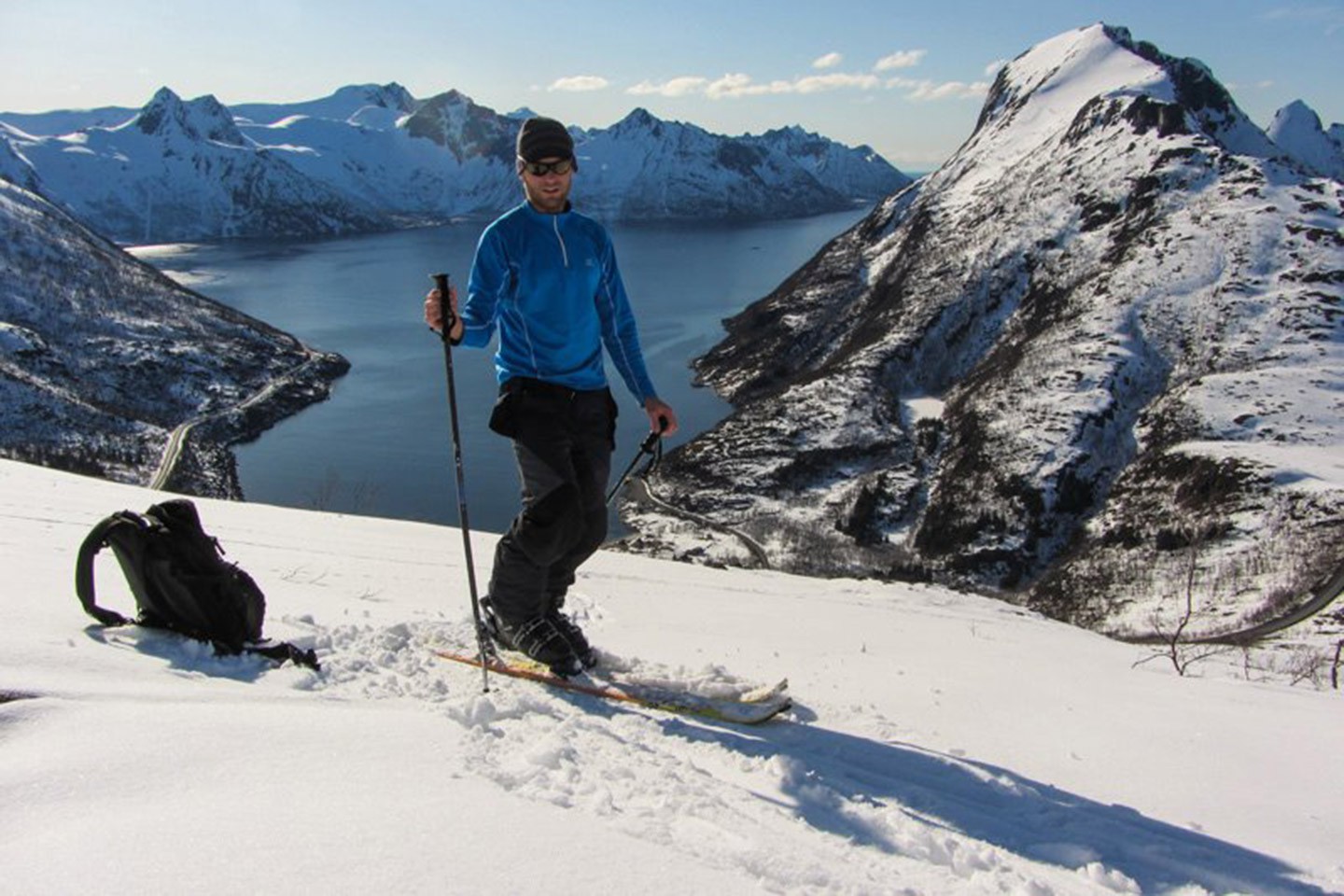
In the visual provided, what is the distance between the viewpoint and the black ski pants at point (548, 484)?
5961 mm

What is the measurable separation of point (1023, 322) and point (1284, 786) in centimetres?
10727

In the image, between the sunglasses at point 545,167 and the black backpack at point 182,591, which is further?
the sunglasses at point 545,167

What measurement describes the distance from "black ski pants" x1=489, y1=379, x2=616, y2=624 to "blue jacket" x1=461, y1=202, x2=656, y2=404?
0.17 meters

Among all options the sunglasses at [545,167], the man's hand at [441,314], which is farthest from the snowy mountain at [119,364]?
the sunglasses at [545,167]

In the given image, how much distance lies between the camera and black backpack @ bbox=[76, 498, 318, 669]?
534 cm

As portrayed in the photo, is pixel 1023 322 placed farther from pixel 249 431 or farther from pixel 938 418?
pixel 249 431

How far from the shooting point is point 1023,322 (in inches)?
4109

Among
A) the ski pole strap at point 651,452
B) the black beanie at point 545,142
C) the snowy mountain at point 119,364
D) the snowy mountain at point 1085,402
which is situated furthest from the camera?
the snowy mountain at point 119,364

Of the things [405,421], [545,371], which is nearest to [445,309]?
[545,371]

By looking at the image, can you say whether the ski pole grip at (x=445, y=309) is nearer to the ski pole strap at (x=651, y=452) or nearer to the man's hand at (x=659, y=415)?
the man's hand at (x=659, y=415)

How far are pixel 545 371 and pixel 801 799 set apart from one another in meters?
3.20

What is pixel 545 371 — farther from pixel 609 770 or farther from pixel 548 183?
pixel 609 770

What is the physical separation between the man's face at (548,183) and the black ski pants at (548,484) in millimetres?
1183

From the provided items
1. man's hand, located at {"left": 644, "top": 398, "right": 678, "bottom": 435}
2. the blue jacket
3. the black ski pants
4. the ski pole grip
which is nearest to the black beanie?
the blue jacket
